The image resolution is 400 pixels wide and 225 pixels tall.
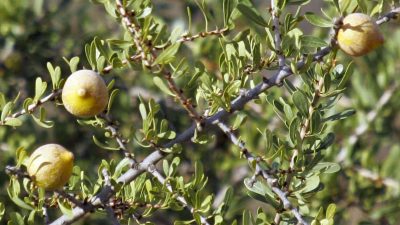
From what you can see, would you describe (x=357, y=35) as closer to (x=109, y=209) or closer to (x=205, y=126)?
(x=205, y=126)

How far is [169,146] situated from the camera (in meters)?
Answer: 0.84

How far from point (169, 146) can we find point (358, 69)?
1.06 m

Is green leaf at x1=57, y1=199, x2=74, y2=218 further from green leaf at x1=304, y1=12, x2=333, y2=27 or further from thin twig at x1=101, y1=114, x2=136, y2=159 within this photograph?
green leaf at x1=304, y1=12, x2=333, y2=27

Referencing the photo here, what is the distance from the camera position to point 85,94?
745mm

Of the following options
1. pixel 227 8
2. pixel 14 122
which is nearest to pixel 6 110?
pixel 14 122

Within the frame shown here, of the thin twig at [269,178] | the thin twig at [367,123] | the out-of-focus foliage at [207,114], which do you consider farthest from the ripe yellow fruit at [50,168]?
the thin twig at [367,123]

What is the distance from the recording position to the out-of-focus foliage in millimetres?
805

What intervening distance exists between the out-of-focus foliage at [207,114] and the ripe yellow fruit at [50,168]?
3 centimetres

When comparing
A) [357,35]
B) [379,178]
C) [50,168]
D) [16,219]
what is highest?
[357,35]

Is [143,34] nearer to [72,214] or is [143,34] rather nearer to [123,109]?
[72,214]

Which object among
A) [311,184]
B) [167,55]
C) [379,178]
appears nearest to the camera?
[167,55]

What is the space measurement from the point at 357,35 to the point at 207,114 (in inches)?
7.5

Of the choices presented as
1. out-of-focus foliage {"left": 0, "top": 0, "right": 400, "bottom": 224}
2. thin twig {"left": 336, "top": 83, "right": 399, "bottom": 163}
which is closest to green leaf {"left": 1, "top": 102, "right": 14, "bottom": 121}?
out-of-focus foliage {"left": 0, "top": 0, "right": 400, "bottom": 224}

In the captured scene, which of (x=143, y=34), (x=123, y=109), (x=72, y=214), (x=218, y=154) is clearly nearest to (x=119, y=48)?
(x=143, y=34)
